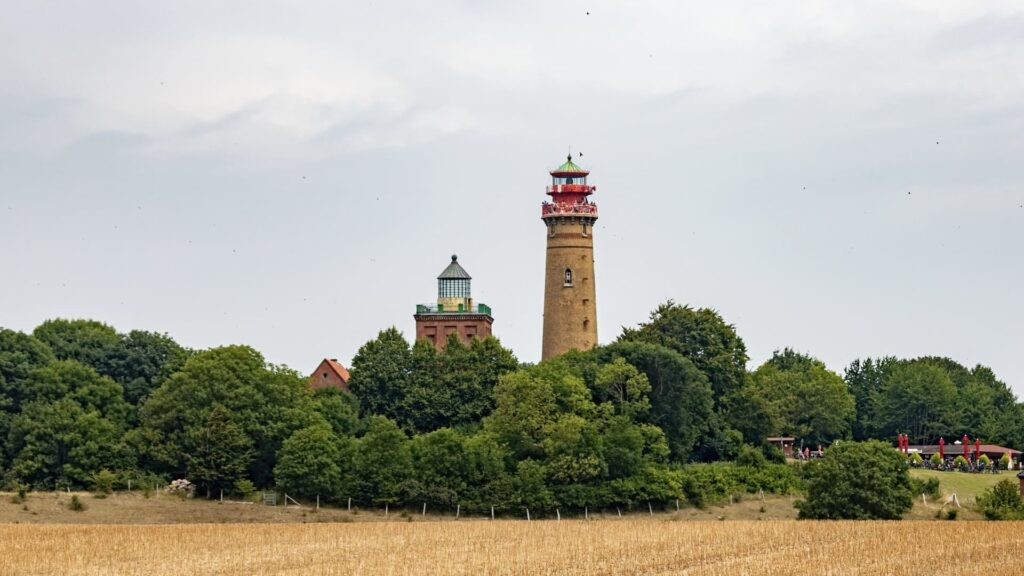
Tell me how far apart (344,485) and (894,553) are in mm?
47311

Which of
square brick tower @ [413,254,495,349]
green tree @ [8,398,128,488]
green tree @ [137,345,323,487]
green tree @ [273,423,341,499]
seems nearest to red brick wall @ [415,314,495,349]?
square brick tower @ [413,254,495,349]

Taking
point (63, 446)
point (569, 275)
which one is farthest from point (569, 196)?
point (63, 446)

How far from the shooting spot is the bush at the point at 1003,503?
108 m

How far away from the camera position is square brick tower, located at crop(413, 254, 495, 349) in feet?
499

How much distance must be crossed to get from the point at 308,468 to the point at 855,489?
31.8m

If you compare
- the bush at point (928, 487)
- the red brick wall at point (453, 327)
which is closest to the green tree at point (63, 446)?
the red brick wall at point (453, 327)

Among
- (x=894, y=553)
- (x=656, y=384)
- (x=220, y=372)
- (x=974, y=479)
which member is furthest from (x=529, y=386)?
(x=894, y=553)

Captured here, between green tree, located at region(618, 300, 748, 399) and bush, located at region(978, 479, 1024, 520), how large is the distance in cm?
3193

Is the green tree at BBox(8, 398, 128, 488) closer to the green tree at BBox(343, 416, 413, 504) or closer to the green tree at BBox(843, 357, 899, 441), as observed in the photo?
the green tree at BBox(343, 416, 413, 504)

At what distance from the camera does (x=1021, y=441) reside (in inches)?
6447

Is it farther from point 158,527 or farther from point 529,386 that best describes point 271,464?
point 158,527

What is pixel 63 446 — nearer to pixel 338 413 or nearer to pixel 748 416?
pixel 338 413

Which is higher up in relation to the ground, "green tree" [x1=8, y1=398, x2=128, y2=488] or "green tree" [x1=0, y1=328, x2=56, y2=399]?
"green tree" [x1=0, y1=328, x2=56, y2=399]

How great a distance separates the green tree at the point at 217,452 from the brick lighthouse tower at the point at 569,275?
32378 millimetres
